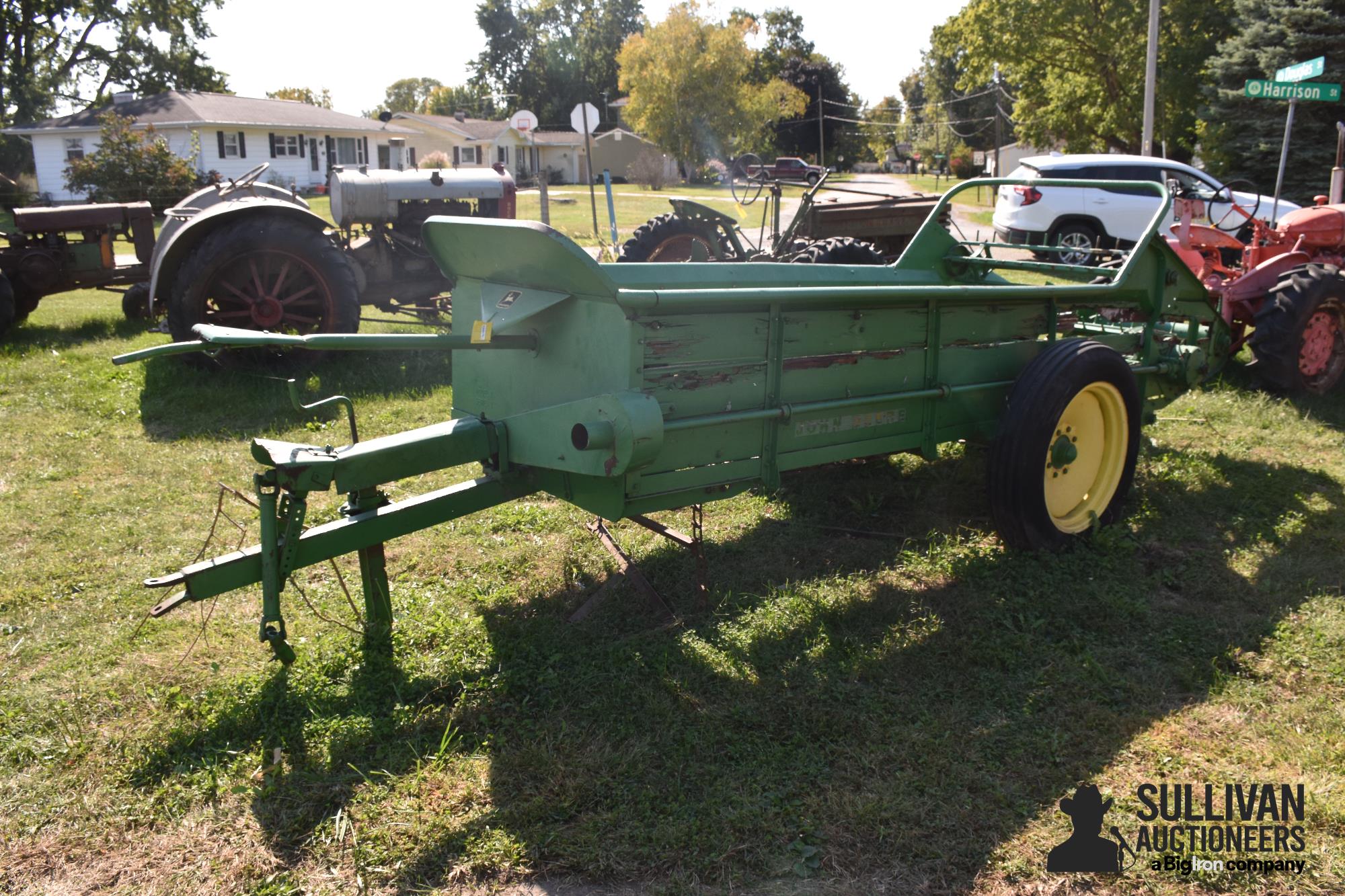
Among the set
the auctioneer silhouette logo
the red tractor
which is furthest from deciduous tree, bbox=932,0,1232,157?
the auctioneer silhouette logo

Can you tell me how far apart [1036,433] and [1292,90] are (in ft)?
22.5

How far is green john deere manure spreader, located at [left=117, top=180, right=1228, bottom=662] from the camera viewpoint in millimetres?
3270

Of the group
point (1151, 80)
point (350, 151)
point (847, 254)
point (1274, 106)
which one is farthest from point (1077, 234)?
point (350, 151)

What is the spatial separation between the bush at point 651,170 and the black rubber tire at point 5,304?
129ft

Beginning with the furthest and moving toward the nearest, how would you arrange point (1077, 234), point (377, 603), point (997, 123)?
point (997, 123) → point (1077, 234) → point (377, 603)

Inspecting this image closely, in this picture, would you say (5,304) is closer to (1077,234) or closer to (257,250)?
(257,250)

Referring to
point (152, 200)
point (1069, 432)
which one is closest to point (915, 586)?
point (1069, 432)

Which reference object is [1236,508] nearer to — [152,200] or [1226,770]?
[1226,770]

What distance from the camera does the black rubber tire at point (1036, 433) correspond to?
4.25 m

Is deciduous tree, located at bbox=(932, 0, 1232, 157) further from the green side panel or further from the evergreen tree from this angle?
the green side panel

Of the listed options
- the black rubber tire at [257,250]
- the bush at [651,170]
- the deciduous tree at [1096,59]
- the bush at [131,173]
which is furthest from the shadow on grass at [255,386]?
the bush at [651,170]

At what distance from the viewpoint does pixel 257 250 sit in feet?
24.4

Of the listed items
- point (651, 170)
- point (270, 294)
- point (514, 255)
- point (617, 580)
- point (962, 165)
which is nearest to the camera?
point (514, 255)

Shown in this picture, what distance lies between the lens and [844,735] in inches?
129
